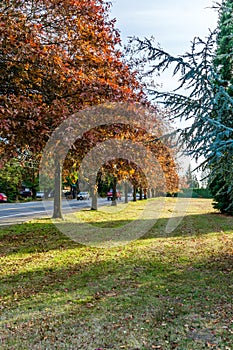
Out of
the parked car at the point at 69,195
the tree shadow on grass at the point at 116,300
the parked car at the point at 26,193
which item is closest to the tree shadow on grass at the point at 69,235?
the tree shadow on grass at the point at 116,300

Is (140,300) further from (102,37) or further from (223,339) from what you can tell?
(102,37)

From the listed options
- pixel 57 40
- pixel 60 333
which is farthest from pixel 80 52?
pixel 60 333

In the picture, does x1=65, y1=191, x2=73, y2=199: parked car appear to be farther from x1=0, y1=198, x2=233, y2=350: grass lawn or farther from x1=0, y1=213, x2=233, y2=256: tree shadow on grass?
x1=0, y1=198, x2=233, y2=350: grass lawn

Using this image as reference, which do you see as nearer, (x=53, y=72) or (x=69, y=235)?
(x=53, y=72)

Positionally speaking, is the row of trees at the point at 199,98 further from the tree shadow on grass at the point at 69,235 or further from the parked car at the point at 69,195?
the parked car at the point at 69,195

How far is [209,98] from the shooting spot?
5684 mm

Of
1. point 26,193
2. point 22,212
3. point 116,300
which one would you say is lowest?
point 116,300

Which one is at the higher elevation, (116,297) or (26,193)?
(26,193)

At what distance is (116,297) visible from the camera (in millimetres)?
4500

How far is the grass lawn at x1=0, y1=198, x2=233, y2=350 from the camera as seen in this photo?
3.28 m

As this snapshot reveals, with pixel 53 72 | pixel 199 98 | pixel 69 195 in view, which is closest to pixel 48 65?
pixel 53 72

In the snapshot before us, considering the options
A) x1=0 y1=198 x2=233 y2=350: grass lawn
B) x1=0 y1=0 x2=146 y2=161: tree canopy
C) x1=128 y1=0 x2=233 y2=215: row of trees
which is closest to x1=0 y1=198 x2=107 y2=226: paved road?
x1=0 y1=198 x2=233 y2=350: grass lawn

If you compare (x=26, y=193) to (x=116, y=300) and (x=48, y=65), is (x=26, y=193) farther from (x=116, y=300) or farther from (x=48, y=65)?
(x=116, y=300)

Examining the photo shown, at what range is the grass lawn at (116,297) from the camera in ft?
10.8
